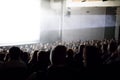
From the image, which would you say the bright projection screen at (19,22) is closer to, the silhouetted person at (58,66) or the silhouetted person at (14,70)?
the silhouetted person at (14,70)

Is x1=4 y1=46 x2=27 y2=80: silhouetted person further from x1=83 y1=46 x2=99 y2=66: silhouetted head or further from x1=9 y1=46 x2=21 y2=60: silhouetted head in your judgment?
x1=83 y1=46 x2=99 y2=66: silhouetted head

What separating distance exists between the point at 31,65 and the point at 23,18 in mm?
9333

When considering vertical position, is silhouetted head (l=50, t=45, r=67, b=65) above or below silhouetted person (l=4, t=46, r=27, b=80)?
above

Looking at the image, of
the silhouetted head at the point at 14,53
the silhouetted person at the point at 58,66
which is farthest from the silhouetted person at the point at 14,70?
the silhouetted person at the point at 58,66

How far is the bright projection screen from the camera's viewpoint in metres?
11.6

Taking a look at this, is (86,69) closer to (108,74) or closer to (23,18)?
(108,74)

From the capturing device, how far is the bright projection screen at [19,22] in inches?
457

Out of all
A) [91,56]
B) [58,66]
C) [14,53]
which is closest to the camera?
[58,66]

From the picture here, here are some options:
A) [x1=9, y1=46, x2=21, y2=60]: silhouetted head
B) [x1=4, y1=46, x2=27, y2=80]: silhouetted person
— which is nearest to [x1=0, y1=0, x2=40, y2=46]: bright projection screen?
[x1=9, y1=46, x2=21, y2=60]: silhouetted head

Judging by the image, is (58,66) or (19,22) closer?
(58,66)

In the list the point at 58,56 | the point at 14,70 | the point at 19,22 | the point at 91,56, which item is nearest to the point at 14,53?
the point at 14,70

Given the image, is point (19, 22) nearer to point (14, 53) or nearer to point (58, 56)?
point (14, 53)

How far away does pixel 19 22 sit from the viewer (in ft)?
39.8

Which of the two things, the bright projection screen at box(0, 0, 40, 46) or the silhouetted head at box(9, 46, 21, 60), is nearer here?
the silhouetted head at box(9, 46, 21, 60)
